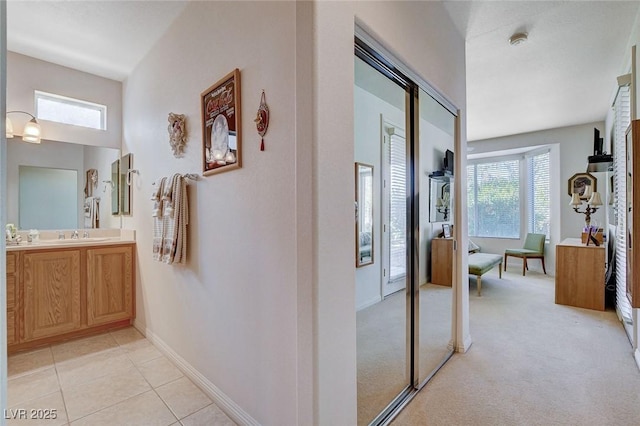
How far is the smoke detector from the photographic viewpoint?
8.03 ft

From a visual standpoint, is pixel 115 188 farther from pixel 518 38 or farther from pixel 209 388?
pixel 518 38

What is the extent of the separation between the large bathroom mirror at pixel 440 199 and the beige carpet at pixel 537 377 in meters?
1.16

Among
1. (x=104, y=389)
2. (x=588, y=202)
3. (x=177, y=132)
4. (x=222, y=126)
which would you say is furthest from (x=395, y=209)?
(x=588, y=202)

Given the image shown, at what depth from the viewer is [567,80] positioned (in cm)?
334

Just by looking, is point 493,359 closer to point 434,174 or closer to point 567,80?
point 434,174

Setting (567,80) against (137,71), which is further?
(567,80)

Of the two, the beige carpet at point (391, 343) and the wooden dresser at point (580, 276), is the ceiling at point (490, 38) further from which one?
the beige carpet at point (391, 343)

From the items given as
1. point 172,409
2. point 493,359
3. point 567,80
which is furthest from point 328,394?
point 567,80

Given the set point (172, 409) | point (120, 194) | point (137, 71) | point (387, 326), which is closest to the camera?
point (172, 409)

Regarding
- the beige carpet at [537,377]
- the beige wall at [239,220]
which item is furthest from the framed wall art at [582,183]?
the beige wall at [239,220]

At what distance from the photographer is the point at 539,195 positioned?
5641 millimetres

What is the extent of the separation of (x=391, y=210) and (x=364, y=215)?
0.88 ft

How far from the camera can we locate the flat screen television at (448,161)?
2.47 metres

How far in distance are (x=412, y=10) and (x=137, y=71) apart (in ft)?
8.59
